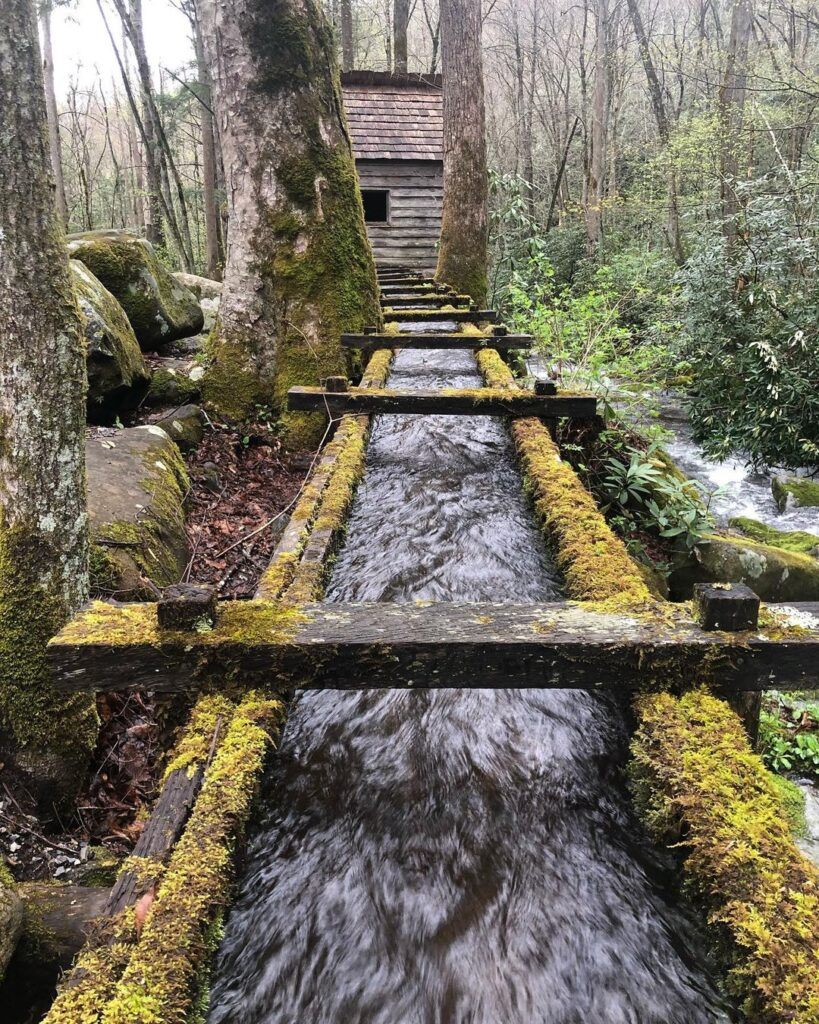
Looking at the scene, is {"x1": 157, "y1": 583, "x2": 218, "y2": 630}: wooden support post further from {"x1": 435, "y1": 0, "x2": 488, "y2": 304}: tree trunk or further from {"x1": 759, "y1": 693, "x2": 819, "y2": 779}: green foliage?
{"x1": 435, "y1": 0, "x2": 488, "y2": 304}: tree trunk

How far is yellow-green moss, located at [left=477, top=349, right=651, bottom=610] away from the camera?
9.73 ft

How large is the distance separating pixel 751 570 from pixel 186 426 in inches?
221

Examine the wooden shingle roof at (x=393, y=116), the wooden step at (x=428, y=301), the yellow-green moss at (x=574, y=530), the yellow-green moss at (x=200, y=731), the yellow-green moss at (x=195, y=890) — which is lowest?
the yellow-green moss at (x=195, y=890)

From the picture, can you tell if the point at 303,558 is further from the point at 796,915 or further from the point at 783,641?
the point at 796,915

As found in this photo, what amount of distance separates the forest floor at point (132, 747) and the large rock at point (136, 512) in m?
0.23

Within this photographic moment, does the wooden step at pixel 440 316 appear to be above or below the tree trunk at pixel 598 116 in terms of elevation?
below

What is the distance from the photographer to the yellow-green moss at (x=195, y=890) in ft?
4.60

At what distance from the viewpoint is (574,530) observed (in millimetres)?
3613

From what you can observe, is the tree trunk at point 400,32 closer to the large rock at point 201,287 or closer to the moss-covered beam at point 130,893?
the large rock at point 201,287

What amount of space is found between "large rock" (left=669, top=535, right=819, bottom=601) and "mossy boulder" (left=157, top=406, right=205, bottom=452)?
15.6 ft

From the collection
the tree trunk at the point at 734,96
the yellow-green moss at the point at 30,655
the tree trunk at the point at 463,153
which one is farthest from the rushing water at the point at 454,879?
the tree trunk at the point at 734,96

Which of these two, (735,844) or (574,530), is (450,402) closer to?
(574,530)

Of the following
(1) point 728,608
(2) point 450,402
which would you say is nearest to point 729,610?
(1) point 728,608

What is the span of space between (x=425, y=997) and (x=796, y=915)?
93 centimetres
